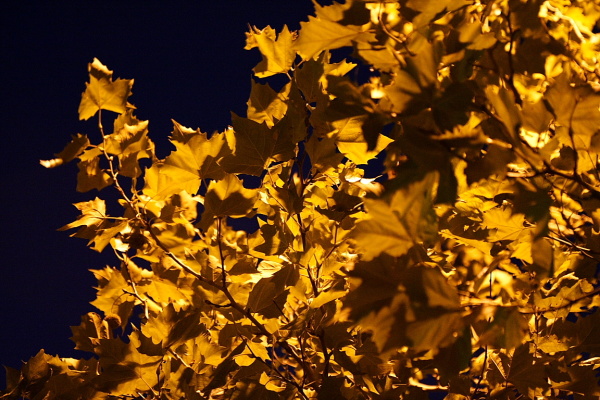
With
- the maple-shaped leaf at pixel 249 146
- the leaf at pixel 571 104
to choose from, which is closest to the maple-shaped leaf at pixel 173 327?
the maple-shaped leaf at pixel 249 146

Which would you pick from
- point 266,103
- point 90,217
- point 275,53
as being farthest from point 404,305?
point 90,217

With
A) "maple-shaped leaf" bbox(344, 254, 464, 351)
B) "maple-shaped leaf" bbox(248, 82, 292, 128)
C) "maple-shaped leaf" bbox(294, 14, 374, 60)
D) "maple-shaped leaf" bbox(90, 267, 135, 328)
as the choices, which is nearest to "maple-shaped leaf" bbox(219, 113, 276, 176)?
"maple-shaped leaf" bbox(248, 82, 292, 128)

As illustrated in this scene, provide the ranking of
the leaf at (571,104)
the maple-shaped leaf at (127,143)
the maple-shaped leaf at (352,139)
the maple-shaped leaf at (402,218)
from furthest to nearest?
the maple-shaped leaf at (127,143), the maple-shaped leaf at (352,139), the leaf at (571,104), the maple-shaped leaf at (402,218)

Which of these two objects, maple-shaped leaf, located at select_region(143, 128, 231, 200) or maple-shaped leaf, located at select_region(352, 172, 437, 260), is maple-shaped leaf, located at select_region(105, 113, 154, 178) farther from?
maple-shaped leaf, located at select_region(352, 172, 437, 260)

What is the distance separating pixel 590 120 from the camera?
0.74 metres

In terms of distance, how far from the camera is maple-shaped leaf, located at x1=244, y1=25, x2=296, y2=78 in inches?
49.5

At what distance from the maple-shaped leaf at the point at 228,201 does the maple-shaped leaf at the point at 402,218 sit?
0.59m

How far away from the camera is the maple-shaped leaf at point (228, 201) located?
1.14 meters

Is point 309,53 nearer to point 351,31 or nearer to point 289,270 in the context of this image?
point 351,31

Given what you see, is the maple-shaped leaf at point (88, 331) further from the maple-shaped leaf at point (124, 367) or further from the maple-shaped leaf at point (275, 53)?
the maple-shaped leaf at point (275, 53)

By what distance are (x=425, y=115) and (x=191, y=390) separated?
816 millimetres

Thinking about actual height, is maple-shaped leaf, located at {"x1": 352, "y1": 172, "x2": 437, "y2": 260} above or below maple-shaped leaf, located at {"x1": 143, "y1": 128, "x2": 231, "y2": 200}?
above

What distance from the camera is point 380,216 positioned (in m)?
0.60

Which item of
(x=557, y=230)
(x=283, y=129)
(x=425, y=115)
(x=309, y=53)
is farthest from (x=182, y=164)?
(x=557, y=230)
